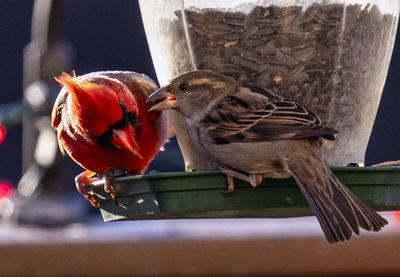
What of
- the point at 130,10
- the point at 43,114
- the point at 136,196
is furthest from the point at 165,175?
the point at 130,10

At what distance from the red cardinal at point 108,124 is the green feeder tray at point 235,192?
534 mm

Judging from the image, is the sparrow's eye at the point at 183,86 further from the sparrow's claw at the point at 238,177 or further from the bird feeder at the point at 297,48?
the sparrow's claw at the point at 238,177

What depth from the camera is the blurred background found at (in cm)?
452

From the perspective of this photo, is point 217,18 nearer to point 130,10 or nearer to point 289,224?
point 289,224

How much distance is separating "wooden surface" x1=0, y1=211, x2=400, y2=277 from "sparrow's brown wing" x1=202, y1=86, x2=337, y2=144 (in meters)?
2.04

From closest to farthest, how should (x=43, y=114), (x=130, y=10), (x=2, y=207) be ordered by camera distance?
(x=43, y=114) → (x=2, y=207) → (x=130, y=10)

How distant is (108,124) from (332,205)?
111 cm

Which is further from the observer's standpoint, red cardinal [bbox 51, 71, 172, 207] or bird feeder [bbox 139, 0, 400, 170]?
red cardinal [bbox 51, 71, 172, 207]

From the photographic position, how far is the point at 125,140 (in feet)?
11.3

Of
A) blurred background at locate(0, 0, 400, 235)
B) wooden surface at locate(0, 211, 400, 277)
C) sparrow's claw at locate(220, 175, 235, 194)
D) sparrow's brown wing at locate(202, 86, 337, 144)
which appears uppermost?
sparrow's brown wing at locate(202, 86, 337, 144)

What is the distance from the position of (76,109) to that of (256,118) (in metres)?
0.86

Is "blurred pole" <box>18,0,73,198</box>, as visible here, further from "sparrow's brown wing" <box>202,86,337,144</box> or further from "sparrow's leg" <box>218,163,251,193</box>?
"sparrow's leg" <box>218,163,251,193</box>

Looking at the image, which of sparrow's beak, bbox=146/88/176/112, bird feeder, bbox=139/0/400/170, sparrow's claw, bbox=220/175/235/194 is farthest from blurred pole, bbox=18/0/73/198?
sparrow's claw, bbox=220/175/235/194

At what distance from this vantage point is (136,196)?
2.80 m
